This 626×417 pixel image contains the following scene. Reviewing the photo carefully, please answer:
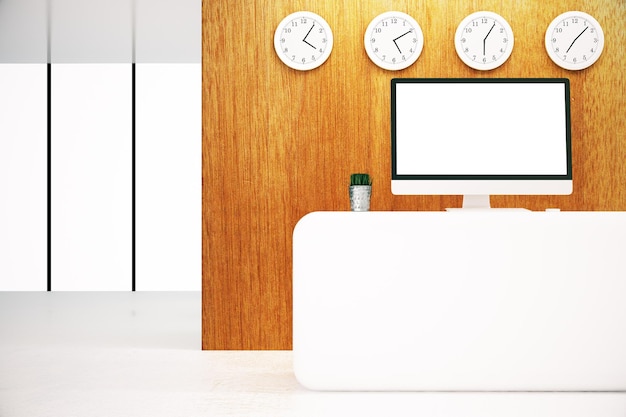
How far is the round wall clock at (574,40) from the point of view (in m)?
3.28

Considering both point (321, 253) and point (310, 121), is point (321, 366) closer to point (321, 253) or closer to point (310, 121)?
point (321, 253)

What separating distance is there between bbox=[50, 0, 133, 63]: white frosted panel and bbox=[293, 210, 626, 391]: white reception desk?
3.24m

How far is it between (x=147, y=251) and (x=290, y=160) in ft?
10.8

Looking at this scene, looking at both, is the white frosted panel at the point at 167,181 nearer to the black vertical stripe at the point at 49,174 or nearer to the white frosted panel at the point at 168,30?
the white frosted panel at the point at 168,30

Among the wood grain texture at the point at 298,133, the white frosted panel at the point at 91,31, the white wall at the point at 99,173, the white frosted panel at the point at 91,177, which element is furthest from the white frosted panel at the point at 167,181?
the wood grain texture at the point at 298,133

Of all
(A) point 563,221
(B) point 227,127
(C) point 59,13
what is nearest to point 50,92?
(C) point 59,13

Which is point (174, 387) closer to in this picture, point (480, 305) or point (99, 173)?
point (480, 305)

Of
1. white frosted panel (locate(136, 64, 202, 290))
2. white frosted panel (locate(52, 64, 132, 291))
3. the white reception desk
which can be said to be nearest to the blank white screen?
the white reception desk

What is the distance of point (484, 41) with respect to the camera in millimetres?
3293

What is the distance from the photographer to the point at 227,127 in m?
3.31

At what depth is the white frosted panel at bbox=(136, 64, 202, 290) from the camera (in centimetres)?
613

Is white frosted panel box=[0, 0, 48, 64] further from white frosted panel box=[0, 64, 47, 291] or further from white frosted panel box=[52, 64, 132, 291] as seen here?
white frosted panel box=[52, 64, 132, 291]

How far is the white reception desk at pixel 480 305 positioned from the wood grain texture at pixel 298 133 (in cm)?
87

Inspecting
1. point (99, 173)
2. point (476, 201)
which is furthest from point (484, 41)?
point (99, 173)
